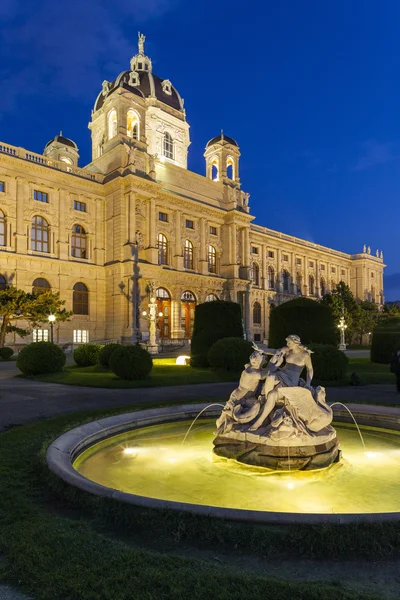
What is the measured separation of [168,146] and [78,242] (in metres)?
→ 24.9

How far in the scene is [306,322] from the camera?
19.5 m

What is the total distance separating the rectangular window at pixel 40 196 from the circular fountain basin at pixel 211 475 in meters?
36.2

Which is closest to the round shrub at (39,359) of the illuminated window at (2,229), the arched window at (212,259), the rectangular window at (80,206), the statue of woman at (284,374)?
the statue of woman at (284,374)

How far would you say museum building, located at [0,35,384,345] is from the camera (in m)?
38.8

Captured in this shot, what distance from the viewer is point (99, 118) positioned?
55688 millimetres

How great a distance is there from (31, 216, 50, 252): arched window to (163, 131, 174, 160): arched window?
999 inches

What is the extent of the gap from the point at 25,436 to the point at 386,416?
7.39 m

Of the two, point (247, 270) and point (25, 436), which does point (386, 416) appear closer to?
point (25, 436)

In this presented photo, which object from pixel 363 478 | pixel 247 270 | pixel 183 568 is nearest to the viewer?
pixel 183 568

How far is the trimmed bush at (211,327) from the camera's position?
22344mm

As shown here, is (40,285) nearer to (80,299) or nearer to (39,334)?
(80,299)

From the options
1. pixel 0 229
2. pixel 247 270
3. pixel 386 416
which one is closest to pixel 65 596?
pixel 386 416

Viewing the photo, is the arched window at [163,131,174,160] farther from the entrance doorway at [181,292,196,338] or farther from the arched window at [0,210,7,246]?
the arched window at [0,210,7,246]

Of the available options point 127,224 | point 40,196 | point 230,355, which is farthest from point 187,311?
point 230,355
